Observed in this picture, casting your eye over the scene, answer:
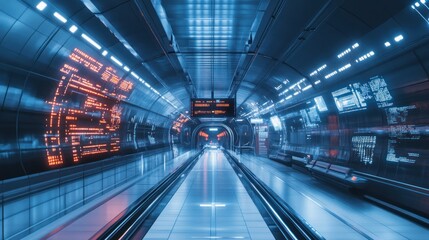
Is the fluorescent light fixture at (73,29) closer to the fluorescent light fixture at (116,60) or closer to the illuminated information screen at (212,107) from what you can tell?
the fluorescent light fixture at (116,60)

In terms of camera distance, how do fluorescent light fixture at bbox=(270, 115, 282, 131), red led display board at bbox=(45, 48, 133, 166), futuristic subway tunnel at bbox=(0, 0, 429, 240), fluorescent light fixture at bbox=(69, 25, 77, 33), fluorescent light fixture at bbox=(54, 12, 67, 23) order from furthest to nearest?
fluorescent light fixture at bbox=(270, 115, 282, 131) < red led display board at bbox=(45, 48, 133, 166) < fluorescent light fixture at bbox=(69, 25, 77, 33) < fluorescent light fixture at bbox=(54, 12, 67, 23) < futuristic subway tunnel at bbox=(0, 0, 429, 240)

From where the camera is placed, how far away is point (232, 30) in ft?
38.2

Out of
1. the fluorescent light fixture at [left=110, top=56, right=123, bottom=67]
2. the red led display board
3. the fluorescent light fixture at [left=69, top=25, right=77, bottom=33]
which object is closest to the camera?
the fluorescent light fixture at [left=69, top=25, right=77, bottom=33]

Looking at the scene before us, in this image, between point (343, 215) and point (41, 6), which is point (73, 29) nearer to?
point (41, 6)

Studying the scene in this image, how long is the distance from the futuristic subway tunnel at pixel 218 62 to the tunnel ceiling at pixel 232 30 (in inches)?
2.2

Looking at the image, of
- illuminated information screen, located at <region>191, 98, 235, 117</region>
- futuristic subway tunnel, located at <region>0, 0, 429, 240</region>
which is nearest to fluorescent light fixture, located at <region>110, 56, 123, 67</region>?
futuristic subway tunnel, located at <region>0, 0, 429, 240</region>

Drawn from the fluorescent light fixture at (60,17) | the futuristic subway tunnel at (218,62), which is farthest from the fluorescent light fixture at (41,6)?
the fluorescent light fixture at (60,17)

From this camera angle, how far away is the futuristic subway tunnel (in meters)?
7.41

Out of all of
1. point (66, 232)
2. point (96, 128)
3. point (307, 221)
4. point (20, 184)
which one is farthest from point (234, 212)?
point (96, 128)

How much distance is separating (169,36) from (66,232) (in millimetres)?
7456

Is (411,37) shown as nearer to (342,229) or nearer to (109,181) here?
(342,229)

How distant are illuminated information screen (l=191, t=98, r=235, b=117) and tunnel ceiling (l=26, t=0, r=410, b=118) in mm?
2371

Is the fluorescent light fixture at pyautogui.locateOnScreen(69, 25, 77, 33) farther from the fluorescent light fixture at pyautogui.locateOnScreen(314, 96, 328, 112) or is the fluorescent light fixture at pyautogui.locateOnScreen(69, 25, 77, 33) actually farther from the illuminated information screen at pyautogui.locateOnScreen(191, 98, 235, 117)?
the illuminated information screen at pyautogui.locateOnScreen(191, 98, 235, 117)

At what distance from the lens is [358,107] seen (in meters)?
11.6
